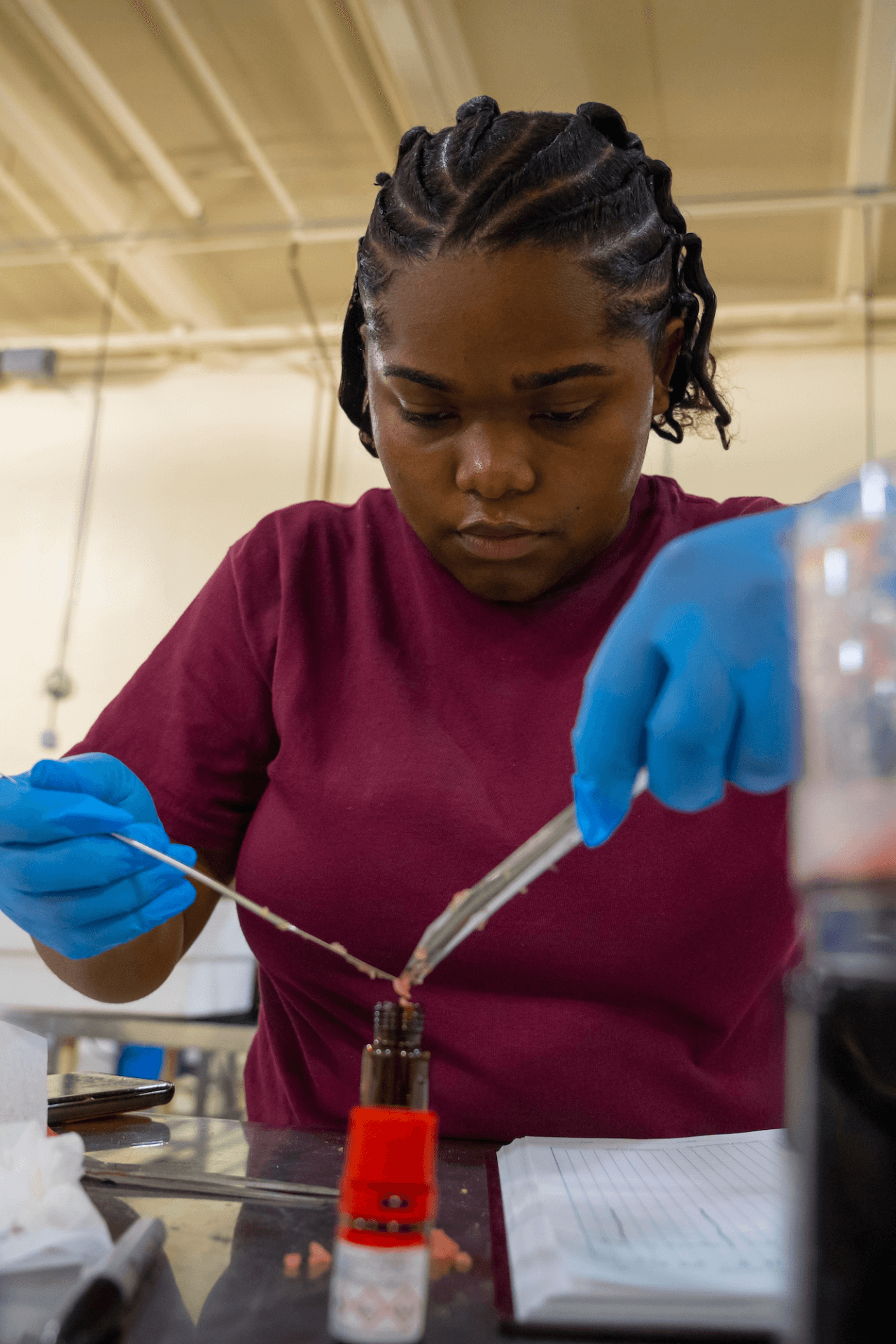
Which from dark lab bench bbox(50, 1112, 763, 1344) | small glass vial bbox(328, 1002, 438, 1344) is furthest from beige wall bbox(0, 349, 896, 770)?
small glass vial bbox(328, 1002, 438, 1344)

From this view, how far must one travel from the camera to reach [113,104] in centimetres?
293

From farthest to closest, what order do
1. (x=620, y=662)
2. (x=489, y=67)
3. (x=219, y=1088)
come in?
1. (x=219, y=1088)
2. (x=489, y=67)
3. (x=620, y=662)

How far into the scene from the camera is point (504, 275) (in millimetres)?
764

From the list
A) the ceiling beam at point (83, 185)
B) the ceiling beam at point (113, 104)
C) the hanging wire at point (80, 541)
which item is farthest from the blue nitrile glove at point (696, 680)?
the hanging wire at point (80, 541)

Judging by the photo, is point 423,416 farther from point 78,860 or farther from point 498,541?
point 78,860

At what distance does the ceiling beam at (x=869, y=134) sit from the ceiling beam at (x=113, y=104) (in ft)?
6.37

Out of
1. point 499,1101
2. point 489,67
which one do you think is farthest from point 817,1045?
point 489,67

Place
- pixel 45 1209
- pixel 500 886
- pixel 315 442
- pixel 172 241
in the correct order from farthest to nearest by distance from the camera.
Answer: pixel 315 442, pixel 172 241, pixel 500 886, pixel 45 1209

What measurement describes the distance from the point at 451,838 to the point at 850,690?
1.98 feet

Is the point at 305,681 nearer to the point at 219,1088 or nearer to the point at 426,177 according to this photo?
the point at 426,177

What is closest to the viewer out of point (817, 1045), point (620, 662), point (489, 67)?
point (817, 1045)

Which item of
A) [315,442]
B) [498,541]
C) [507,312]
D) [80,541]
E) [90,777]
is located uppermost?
[315,442]

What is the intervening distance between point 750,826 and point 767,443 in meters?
3.17

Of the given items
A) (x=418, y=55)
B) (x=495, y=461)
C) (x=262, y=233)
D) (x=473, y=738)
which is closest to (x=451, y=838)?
(x=473, y=738)
